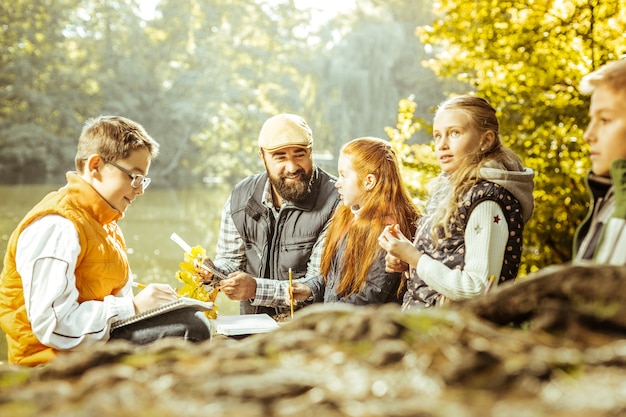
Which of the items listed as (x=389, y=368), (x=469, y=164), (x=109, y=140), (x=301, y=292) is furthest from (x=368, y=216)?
(x=389, y=368)

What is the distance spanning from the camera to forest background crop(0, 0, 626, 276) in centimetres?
457

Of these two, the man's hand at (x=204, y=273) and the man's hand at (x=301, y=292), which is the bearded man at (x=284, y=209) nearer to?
the man's hand at (x=301, y=292)

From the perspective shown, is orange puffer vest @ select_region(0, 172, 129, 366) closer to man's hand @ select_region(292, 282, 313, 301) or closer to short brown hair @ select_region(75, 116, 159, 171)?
short brown hair @ select_region(75, 116, 159, 171)

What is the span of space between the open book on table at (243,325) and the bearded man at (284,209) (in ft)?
1.31

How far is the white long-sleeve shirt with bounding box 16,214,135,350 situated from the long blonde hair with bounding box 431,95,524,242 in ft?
3.66

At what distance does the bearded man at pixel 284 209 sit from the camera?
3.22 meters

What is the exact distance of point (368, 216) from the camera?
2.76 meters

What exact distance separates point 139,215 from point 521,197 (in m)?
14.8

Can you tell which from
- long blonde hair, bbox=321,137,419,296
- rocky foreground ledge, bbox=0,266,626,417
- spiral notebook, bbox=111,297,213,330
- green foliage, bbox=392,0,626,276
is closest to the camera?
rocky foreground ledge, bbox=0,266,626,417

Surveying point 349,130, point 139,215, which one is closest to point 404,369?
point 139,215

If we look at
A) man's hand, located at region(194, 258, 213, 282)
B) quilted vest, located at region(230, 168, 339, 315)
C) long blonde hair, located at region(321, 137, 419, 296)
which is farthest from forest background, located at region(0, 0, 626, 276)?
man's hand, located at region(194, 258, 213, 282)

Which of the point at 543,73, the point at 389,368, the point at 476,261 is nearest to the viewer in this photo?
the point at 389,368

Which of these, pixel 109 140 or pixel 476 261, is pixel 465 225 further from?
pixel 109 140

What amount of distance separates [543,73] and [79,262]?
3.38 metres
